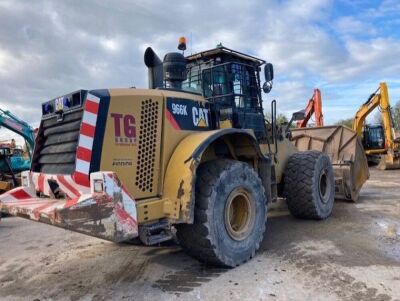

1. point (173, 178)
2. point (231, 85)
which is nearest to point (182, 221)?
point (173, 178)

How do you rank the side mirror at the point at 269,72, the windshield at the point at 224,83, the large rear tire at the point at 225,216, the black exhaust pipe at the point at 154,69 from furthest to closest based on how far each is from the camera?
1. the side mirror at the point at 269,72
2. the windshield at the point at 224,83
3. the black exhaust pipe at the point at 154,69
4. the large rear tire at the point at 225,216

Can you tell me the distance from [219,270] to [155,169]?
4.25ft

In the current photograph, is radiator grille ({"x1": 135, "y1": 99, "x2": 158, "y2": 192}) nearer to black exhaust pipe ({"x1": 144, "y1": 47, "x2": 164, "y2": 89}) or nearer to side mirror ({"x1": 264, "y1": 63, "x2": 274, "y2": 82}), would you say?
black exhaust pipe ({"x1": 144, "y1": 47, "x2": 164, "y2": 89})

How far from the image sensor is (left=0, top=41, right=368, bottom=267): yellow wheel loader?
3701 millimetres

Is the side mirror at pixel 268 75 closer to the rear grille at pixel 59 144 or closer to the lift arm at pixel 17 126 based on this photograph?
the rear grille at pixel 59 144

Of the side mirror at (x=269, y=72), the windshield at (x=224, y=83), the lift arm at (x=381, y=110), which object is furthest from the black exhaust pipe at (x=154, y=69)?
the lift arm at (x=381, y=110)

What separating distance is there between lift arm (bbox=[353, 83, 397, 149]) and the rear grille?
16.2 metres

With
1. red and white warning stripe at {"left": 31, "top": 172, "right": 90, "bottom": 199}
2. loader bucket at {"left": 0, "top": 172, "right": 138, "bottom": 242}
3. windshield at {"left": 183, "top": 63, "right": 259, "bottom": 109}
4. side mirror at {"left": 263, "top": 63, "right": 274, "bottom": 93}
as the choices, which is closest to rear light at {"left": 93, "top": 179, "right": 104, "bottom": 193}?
loader bucket at {"left": 0, "top": 172, "right": 138, "bottom": 242}

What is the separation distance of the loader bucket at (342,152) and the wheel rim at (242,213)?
4.20 meters

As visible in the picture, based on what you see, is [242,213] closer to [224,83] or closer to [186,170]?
[186,170]

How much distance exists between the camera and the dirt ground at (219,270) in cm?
382

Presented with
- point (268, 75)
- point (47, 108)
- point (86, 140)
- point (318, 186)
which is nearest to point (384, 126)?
point (318, 186)

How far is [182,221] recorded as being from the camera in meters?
4.06

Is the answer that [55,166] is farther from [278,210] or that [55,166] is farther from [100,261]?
[278,210]
